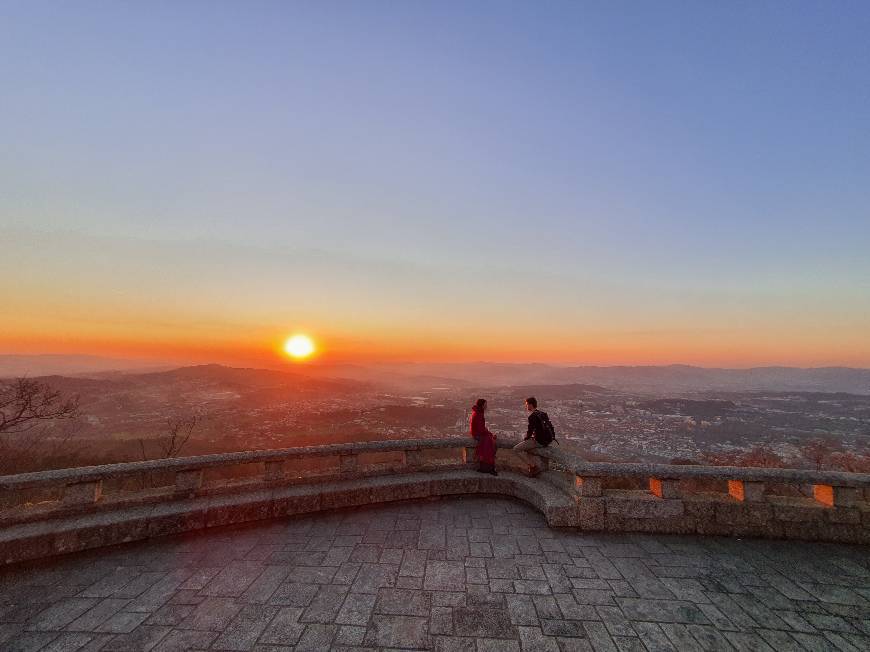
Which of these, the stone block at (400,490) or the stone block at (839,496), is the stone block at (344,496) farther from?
the stone block at (839,496)

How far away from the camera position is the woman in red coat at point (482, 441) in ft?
24.2

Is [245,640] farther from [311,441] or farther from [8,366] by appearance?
[8,366]

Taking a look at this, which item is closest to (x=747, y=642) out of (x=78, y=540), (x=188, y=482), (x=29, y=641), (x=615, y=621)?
(x=615, y=621)

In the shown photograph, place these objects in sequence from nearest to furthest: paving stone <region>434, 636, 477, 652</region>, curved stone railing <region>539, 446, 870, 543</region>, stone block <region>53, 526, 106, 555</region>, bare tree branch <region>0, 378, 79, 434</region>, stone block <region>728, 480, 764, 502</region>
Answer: paving stone <region>434, 636, 477, 652</region> < stone block <region>53, 526, 106, 555</region> < curved stone railing <region>539, 446, 870, 543</region> < stone block <region>728, 480, 764, 502</region> < bare tree branch <region>0, 378, 79, 434</region>

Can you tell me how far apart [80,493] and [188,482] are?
1451mm

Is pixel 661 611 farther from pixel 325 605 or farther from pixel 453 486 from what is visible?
pixel 453 486

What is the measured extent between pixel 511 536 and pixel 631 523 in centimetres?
202

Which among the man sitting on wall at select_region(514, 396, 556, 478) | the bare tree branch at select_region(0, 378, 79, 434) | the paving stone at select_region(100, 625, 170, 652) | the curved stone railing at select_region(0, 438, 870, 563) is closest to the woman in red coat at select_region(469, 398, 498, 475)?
the man sitting on wall at select_region(514, 396, 556, 478)

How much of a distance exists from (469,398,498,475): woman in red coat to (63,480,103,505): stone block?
21.9ft

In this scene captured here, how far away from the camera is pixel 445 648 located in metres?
3.26

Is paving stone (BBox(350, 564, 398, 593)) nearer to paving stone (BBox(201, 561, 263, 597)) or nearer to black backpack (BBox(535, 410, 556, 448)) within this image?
paving stone (BBox(201, 561, 263, 597))

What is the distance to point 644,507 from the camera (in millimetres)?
5668

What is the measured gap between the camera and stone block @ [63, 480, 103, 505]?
555 centimetres

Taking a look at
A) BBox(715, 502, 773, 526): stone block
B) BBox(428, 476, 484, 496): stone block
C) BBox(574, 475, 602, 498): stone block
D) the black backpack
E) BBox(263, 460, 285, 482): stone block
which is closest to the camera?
BBox(715, 502, 773, 526): stone block
